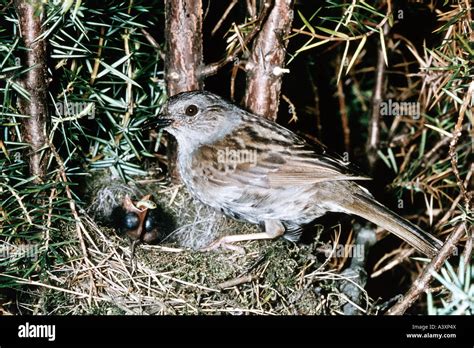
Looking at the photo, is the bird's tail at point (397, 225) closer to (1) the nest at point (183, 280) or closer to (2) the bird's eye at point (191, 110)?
(1) the nest at point (183, 280)

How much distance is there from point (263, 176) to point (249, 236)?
404 millimetres

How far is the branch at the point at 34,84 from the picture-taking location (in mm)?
3070

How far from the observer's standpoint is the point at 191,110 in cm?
395

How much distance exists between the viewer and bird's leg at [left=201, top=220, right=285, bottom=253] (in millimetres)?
3818

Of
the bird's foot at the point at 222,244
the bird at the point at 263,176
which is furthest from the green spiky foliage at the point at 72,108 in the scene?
the bird's foot at the point at 222,244

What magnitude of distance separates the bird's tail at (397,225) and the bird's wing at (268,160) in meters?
0.21

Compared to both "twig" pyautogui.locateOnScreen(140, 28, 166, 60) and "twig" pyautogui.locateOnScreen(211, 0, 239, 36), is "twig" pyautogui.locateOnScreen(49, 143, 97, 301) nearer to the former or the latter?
"twig" pyautogui.locateOnScreen(140, 28, 166, 60)

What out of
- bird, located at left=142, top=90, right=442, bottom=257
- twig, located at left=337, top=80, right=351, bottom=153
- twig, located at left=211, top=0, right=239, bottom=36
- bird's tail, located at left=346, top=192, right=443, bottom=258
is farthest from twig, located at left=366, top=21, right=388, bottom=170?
twig, located at left=211, top=0, right=239, bottom=36

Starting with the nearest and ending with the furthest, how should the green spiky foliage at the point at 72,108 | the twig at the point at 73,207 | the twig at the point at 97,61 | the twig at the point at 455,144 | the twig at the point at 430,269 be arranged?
the twig at the point at 455,144, the twig at the point at 430,269, the green spiky foliage at the point at 72,108, the twig at the point at 73,207, the twig at the point at 97,61

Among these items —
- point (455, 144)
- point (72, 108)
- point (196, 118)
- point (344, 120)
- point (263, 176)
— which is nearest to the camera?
point (455, 144)

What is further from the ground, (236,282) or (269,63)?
(269,63)

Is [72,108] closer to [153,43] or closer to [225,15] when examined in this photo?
[153,43]

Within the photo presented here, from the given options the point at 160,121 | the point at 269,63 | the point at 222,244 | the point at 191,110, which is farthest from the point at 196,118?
the point at 222,244
